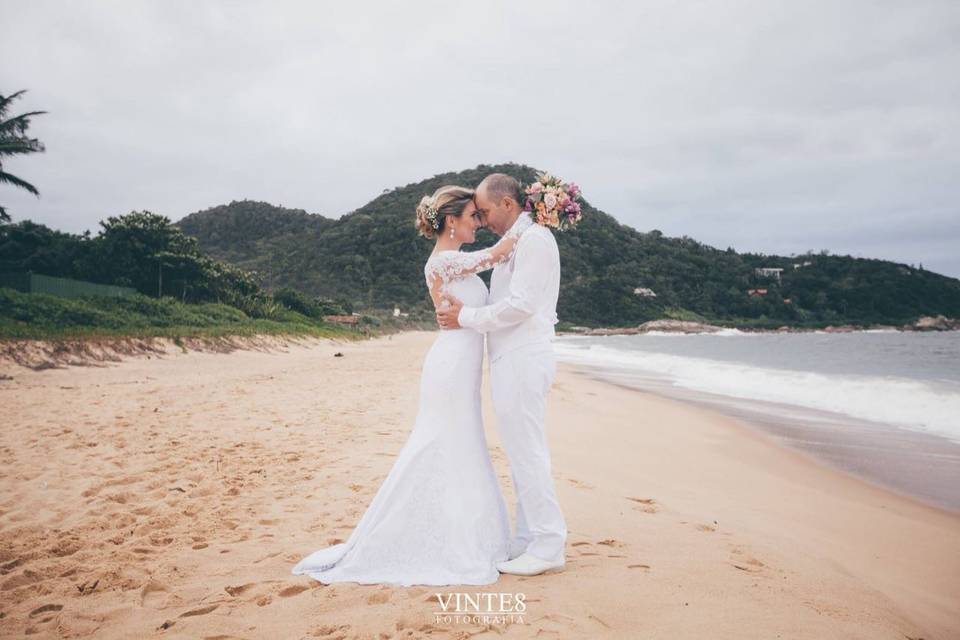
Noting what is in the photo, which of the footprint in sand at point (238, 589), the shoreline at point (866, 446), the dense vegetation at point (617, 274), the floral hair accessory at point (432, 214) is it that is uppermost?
the dense vegetation at point (617, 274)

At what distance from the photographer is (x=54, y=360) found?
12336mm

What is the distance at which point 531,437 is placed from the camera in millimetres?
3045

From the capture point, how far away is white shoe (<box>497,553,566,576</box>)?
2.96 metres

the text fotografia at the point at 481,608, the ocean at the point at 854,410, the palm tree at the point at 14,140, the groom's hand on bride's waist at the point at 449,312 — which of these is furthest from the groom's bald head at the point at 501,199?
the palm tree at the point at 14,140

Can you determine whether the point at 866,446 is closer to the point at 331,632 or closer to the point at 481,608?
the point at 481,608

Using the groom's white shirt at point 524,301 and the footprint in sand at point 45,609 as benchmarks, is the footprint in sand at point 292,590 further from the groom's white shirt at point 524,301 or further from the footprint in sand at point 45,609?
the groom's white shirt at point 524,301

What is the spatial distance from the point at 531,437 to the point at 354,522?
1.72 m

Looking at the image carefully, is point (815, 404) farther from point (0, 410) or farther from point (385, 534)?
point (0, 410)

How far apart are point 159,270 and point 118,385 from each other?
1738cm

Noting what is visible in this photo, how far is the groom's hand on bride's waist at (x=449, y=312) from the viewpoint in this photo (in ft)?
10.5

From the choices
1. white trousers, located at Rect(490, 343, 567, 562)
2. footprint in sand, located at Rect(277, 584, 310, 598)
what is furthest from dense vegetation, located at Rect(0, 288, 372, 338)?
white trousers, located at Rect(490, 343, 567, 562)

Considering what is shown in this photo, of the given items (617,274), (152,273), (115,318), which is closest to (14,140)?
(152,273)

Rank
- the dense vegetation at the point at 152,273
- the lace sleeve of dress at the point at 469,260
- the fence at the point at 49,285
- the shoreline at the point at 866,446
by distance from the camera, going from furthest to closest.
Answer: the fence at the point at 49,285, the dense vegetation at the point at 152,273, the shoreline at the point at 866,446, the lace sleeve of dress at the point at 469,260

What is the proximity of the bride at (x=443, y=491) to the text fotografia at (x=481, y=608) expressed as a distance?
0.15 metres
